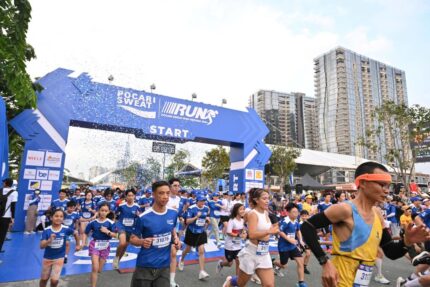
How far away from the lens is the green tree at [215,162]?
38.1 m

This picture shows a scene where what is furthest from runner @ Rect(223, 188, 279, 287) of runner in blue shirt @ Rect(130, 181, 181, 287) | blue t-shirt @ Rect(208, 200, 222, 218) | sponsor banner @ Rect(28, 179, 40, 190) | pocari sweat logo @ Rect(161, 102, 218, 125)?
pocari sweat logo @ Rect(161, 102, 218, 125)

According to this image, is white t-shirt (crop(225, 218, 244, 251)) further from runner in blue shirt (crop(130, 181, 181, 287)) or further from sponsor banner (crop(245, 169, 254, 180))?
sponsor banner (crop(245, 169, 254, 180))

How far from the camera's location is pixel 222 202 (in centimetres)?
1252

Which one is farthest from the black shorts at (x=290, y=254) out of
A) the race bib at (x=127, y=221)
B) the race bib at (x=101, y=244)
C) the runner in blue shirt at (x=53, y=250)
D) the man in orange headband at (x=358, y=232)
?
the runner in blue shirt at (x=53, y=250)

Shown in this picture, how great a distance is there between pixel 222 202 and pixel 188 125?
519 cm

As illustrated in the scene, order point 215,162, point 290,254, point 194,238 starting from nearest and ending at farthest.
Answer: point 290,254
point 194,238
point 215,162

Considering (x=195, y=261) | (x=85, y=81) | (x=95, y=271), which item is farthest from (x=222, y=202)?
(x=85, y=81)

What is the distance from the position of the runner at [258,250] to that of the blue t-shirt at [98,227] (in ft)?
9.70

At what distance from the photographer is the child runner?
18.6ft

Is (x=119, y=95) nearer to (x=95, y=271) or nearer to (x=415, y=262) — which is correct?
(x=95, y=271)

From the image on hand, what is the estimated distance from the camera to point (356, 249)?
2357mm

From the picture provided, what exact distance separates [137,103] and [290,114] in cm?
7883

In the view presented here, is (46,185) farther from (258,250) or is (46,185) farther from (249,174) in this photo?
(258,250)

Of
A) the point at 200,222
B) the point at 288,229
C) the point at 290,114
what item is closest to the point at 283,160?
the point at 200,222
